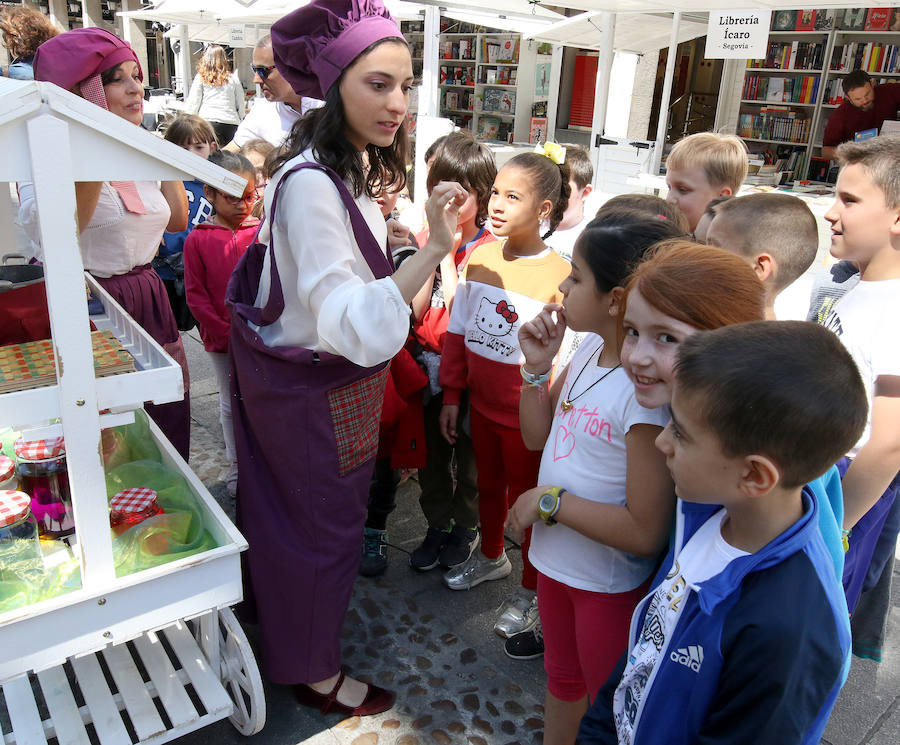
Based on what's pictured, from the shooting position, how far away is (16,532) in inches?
56.1

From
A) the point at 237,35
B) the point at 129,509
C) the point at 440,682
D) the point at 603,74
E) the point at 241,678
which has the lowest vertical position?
the point at 440,682

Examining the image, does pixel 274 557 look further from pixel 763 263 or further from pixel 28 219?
pixel 763 263

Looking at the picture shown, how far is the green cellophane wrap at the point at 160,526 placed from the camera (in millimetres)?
1490

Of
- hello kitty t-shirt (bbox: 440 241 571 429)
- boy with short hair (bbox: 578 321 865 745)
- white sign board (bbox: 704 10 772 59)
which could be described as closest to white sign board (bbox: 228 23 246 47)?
white sign board (bbox: 704 10 772 59)

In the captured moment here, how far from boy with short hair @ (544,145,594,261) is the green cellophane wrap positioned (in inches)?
68.2

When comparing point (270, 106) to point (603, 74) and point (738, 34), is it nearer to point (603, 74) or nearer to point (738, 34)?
point (738, 34)

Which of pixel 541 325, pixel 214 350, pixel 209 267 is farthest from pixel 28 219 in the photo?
pixel 541 325

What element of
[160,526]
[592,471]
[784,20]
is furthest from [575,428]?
[784,20]

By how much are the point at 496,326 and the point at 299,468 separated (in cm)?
83

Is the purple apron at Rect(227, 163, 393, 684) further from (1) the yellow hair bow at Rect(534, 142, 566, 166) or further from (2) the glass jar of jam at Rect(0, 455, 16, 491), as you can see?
(1) the yellow hair bow at Rect(534, 142, 566, 166)

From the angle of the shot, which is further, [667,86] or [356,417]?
[667,86]

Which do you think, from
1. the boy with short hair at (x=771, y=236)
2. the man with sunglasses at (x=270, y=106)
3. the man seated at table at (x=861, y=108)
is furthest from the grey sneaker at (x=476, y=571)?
the man seated at table at (x=861, y=108)

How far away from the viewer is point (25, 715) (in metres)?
1.65

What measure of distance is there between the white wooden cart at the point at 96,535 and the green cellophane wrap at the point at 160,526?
29mm
